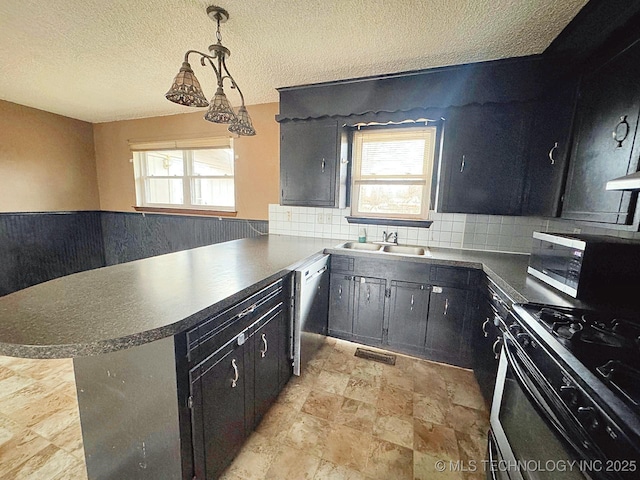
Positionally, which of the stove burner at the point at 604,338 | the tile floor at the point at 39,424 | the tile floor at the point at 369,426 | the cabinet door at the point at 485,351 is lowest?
the tile floor at the point at 39,424

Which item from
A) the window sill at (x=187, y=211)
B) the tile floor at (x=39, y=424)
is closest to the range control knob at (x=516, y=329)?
the tile floor at (x=39, y=424)

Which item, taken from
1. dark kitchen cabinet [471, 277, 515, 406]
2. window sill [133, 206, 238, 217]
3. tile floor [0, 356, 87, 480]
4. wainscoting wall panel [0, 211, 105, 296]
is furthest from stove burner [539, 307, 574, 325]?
wainscoting wall panel [0, 211, 105, 296]

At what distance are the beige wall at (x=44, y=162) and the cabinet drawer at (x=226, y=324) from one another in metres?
3.88

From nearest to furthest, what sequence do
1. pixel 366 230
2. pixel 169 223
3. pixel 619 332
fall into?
pixel 619 332
pixel 366 230
pixel 169 223

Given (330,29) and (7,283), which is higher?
(330,29)

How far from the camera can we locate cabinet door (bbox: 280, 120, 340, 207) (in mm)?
2494

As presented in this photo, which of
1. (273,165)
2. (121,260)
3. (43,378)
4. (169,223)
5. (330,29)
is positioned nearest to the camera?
(330,29)

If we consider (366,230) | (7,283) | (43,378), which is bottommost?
(43,378)

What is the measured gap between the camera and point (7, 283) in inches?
125

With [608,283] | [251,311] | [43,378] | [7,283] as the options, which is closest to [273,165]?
[251,311]

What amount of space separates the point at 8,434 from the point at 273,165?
281 centimetres

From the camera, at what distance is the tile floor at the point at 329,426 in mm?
1315

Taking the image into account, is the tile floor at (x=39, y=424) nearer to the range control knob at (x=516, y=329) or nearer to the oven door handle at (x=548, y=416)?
the oven door handle at (x=548, y=416)

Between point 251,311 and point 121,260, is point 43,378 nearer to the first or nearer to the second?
point 251,311
